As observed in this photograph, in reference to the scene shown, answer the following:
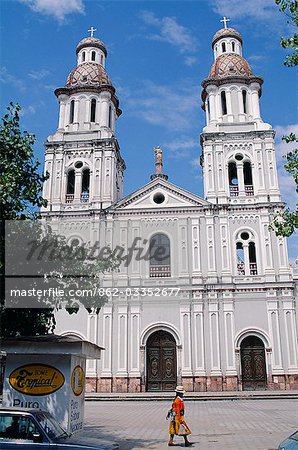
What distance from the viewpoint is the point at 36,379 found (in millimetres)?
9586

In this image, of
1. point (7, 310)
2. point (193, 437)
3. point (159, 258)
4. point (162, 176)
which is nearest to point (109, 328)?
point (159, 258)

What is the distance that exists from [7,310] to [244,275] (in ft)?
58.1

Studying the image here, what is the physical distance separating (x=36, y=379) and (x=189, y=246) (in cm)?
1753

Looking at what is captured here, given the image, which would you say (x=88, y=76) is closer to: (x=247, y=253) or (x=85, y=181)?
(x=85, y=181)

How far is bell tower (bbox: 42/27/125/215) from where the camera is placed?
28078 millimetres

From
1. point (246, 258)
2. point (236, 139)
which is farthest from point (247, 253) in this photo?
point (236, 139)

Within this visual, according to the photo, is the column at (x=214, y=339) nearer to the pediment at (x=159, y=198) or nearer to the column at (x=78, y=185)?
the pediment at (x=159, y=198)

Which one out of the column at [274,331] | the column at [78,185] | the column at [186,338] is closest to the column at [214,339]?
the column at [186,338]

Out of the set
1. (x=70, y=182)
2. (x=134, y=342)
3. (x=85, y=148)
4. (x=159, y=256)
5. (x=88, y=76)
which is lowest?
(x=134, y=342)

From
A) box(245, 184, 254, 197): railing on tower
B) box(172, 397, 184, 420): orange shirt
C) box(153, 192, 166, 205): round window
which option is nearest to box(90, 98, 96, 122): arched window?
box(153, 192, 166, 205): round window

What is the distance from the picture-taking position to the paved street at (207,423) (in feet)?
34.8

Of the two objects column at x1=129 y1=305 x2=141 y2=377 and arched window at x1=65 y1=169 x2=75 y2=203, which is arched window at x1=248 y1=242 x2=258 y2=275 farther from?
arched window at x1=65 y1=169 x2=75 y2=203

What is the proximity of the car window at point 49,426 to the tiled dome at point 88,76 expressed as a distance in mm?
26214

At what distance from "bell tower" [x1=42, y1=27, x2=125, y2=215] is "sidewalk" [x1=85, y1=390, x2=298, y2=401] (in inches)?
415
